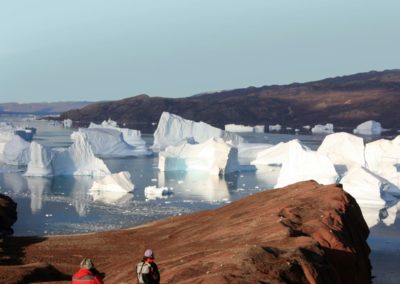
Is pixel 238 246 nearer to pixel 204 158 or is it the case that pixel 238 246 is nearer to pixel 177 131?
pixel 204 158

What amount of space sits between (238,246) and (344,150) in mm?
25324

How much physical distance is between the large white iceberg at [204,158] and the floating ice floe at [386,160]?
282 inches

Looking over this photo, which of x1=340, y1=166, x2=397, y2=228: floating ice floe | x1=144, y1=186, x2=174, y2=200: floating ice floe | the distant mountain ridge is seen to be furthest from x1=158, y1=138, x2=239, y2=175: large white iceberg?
the distant mountain ridge

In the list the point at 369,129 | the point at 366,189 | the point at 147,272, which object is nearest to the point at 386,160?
the point at 366,189

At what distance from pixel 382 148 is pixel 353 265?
23072 millimetres

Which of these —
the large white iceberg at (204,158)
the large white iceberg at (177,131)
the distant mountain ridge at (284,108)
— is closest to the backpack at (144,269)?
the large white iceberg at (204,158)

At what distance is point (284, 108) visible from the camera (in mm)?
116812

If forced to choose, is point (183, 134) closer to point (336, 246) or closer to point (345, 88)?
point (336, 246)

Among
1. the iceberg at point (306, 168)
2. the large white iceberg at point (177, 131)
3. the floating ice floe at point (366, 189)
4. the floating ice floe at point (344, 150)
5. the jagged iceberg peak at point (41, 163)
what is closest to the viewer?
the floating ice floe at point (366, 189)

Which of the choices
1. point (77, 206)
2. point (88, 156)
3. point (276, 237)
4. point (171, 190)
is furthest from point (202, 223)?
point (88, 156)

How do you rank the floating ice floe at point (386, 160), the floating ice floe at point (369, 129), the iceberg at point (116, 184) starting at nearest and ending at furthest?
the iceberg at point (116, 184) → the floating ice floe at point (386, 160) → the floating ice floe at point (369, 129)

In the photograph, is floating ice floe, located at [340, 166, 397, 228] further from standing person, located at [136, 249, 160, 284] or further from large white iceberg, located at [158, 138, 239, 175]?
standing person, located at [136, 249, 160, 284]

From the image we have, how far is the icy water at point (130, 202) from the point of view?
20859mm

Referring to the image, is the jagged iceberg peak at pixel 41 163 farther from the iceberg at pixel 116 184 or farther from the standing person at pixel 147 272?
the standing person at pixel 147 272
